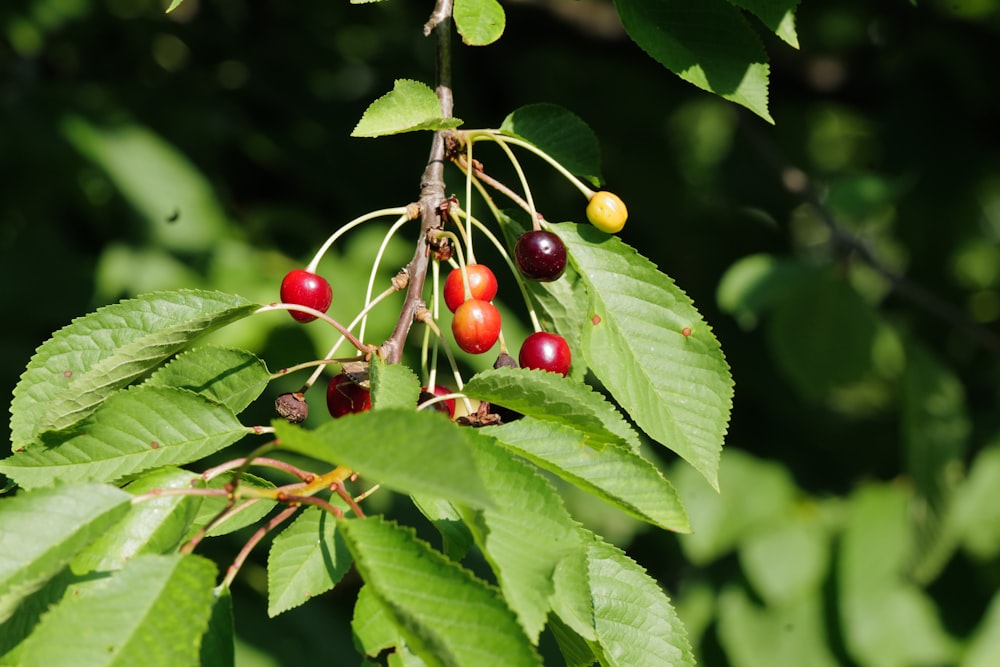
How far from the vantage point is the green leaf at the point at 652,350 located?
4.67 ft

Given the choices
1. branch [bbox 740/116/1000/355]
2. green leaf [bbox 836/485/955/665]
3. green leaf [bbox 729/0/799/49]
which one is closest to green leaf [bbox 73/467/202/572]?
green leaf [bbox 729/0/799/49]

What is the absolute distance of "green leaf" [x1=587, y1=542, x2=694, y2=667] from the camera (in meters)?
1.36

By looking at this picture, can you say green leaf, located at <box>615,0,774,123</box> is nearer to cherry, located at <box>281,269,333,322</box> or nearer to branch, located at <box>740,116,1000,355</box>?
cherry, located at <box>281,269,333,322</box>

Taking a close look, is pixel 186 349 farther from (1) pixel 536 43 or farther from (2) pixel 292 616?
(1) pixel 536 43

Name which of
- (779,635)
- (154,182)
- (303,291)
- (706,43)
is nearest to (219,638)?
(303,291)

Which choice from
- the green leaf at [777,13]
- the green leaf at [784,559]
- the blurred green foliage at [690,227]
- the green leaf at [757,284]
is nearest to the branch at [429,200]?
the green leaf at [777,13]

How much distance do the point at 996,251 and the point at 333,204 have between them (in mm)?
3851

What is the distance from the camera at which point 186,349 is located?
1.40 metres

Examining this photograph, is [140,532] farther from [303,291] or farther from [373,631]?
[303,291]

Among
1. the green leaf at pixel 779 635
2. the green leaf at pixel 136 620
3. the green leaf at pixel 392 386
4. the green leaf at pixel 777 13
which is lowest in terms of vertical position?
the green leaf at pixel 779 635

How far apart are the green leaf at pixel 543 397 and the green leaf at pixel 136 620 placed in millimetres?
396

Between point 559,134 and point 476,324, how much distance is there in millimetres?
357

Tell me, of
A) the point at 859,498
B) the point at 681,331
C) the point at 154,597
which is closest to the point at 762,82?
the point at 681,331

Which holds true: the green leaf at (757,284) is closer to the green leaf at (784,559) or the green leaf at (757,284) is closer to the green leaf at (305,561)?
the green leaf at (784,559)
